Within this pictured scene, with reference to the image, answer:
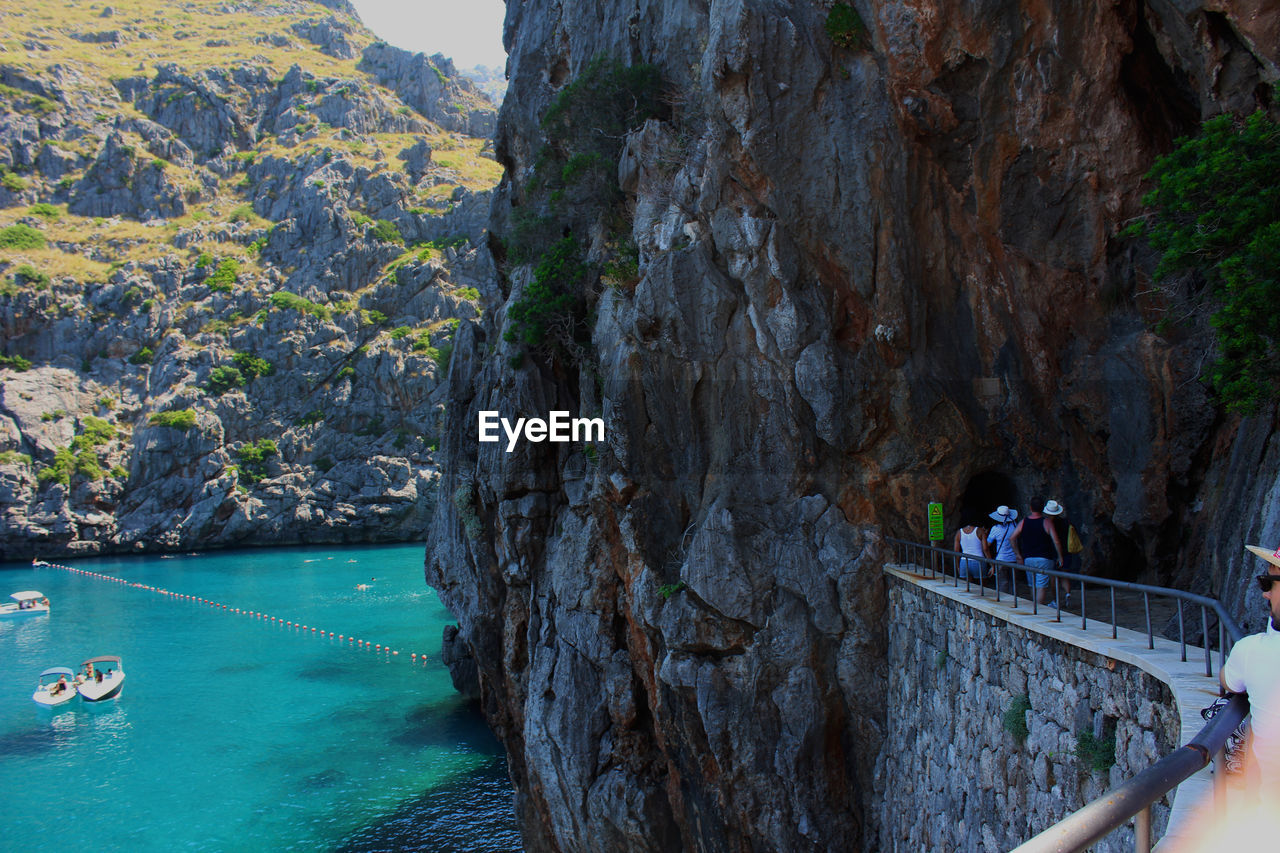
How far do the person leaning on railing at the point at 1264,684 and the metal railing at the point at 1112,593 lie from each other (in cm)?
165

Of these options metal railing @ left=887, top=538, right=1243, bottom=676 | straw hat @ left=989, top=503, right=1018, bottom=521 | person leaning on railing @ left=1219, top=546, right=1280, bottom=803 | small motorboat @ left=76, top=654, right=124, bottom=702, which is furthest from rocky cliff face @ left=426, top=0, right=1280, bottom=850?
small motorboat @ left=76, top=654, right=124, bottom=702

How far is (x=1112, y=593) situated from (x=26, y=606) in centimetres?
5901

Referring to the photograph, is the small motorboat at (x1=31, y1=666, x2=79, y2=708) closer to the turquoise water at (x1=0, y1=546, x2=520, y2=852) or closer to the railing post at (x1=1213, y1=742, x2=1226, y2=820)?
the turquoise water at (x1=0, y1=546, x2=520, y2=852)

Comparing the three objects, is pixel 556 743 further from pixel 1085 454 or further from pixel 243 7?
pixel 243 7

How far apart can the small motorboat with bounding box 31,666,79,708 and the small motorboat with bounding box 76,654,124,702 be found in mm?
284

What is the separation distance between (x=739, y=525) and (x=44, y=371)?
7929 centimetres

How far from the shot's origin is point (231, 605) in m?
49.3

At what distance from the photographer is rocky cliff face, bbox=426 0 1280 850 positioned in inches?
516

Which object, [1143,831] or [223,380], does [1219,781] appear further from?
[223,380]

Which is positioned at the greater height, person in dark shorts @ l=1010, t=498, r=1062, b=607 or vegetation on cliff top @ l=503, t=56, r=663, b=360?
vegetation on cliff top @ l=503, t=56, r=663, b=360

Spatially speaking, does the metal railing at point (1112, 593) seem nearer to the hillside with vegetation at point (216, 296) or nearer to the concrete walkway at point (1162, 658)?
the concrete walkway at point (1162, 658)

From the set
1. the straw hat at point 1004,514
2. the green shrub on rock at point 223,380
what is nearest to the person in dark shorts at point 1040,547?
the straw hat at point 1004,514

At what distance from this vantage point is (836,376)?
15.4 metres

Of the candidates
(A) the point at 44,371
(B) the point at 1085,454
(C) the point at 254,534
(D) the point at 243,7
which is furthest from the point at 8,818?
(D) the point at 243,7
